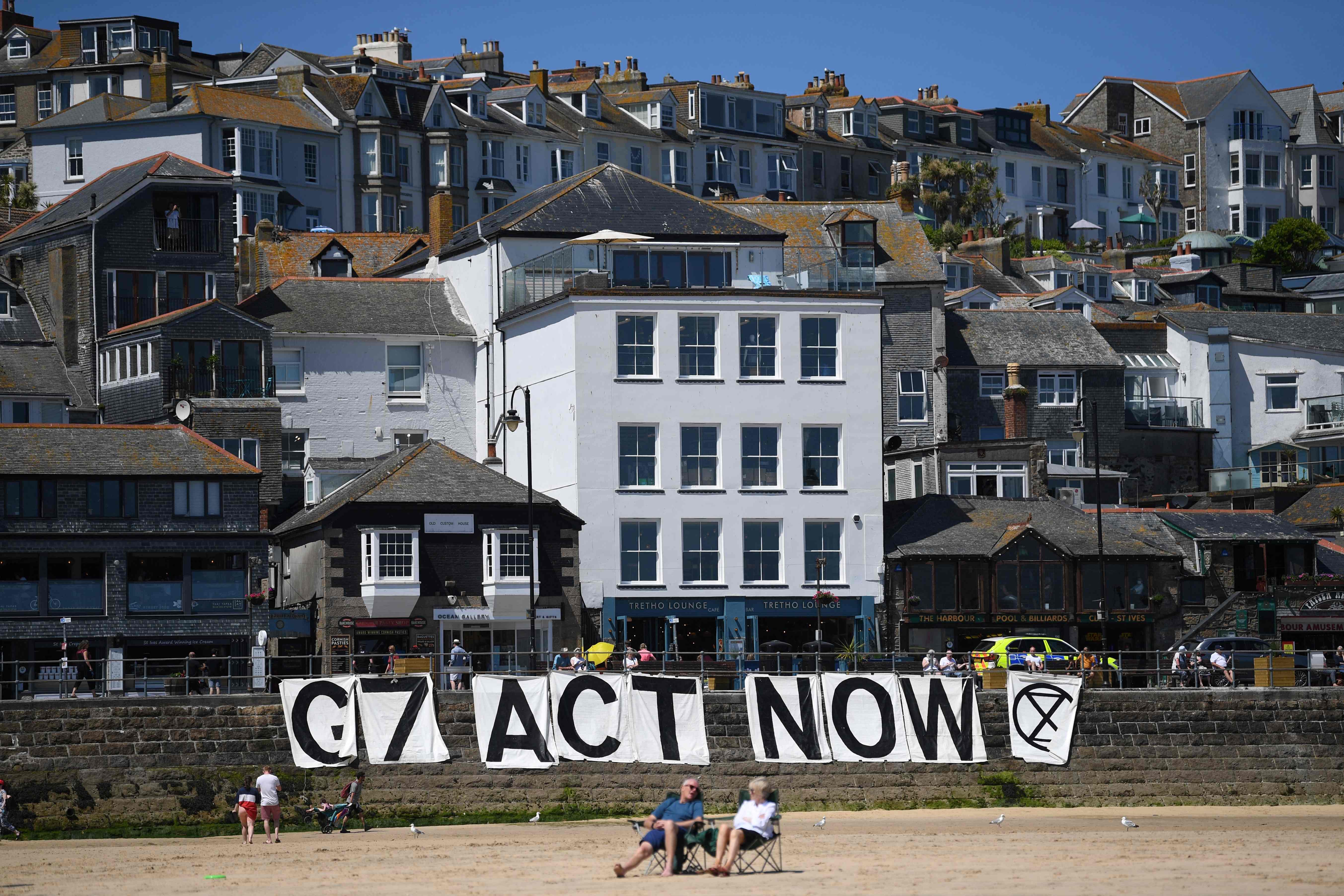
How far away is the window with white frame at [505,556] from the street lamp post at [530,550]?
119 mm

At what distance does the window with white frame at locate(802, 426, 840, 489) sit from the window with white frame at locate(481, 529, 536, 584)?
854 cm

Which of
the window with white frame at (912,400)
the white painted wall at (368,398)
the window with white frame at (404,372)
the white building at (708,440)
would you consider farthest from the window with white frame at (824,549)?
the window with white frame at (404,372)

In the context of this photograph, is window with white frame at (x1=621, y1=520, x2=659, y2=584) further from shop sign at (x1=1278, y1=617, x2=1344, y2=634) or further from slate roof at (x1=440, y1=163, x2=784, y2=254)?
shop sign at (x1=1278, y1=617, x2=1344, y2=634)

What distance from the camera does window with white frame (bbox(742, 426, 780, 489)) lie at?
196 feet

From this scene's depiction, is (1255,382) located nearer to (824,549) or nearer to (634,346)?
(824,549)

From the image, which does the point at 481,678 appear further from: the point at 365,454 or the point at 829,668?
the point at 365,454

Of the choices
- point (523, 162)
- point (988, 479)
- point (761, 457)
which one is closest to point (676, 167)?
point (523, 162)

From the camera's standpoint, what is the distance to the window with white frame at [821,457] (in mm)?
59969

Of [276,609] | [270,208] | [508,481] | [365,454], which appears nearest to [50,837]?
[276,609]

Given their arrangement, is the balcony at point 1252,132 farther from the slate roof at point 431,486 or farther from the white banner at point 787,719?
the white banner at point 787,719

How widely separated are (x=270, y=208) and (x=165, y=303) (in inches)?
992

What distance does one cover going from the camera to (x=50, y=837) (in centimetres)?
4150

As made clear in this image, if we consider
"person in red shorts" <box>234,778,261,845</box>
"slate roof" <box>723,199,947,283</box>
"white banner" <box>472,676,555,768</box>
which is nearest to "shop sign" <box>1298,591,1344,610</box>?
"slate roof" <box>723,199,947,283</box>

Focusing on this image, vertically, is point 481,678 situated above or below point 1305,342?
below
